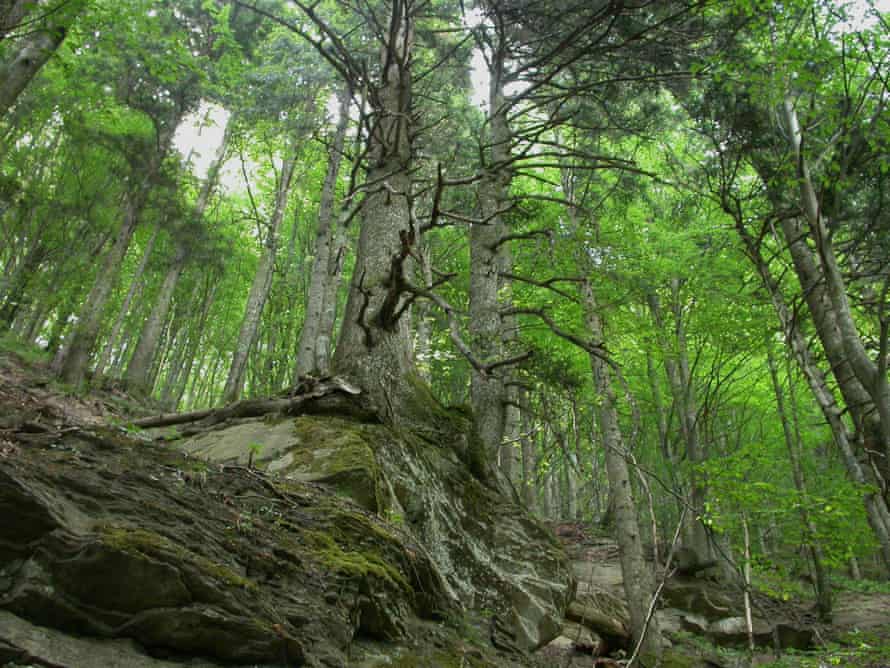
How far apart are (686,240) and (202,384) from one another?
26064 mm

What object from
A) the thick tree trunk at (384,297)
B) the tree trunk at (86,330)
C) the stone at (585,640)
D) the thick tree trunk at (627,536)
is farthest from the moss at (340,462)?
the tree trunk at (86,330)

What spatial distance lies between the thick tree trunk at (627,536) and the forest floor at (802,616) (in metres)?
0.67

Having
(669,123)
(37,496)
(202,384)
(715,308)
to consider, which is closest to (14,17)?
(37,496)

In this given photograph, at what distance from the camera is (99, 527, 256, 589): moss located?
82.0 inches

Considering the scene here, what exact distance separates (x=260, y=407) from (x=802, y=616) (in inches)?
463

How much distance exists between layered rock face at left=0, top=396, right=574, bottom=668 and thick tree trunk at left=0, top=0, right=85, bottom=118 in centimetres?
448

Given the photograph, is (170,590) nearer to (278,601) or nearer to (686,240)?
(278,601)

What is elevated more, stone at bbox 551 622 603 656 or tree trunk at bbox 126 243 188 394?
tree trunk at bbox 126 243 188 394

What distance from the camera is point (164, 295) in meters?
16.2

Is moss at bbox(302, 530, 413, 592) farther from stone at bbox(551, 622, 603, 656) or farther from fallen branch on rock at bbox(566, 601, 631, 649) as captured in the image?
fallen branch on rock at bbox(566, 601, 631, 649)

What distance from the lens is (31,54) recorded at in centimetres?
607

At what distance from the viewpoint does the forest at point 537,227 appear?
565 centimetres

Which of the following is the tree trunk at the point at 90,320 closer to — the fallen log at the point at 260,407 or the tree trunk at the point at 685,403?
the fallen log at the point at 260,407

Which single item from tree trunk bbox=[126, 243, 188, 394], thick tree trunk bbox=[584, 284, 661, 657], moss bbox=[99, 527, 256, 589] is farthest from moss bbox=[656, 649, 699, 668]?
tree trunk bbox=[126, 243, 188, 394]
